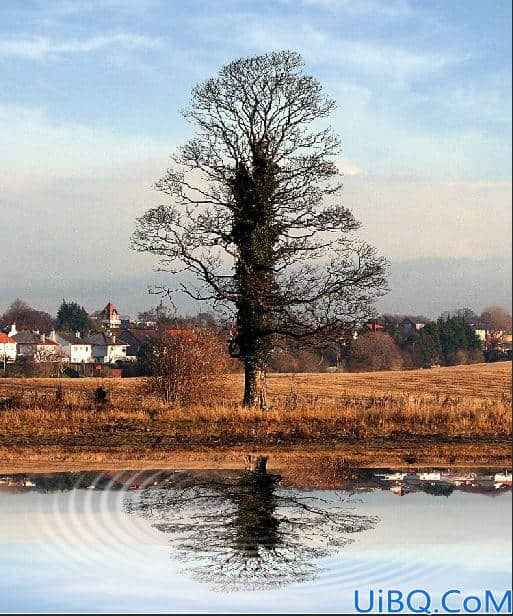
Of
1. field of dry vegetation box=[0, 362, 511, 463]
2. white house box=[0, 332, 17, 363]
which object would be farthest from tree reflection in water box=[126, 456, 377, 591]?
white house box=[0, 332, 17, 363]

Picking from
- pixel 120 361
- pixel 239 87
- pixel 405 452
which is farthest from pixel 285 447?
pixel 120 361

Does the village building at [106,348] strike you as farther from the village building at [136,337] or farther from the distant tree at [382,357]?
the distant tree at [382,357]

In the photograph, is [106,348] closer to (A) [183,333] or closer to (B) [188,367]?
(A) [183,333]

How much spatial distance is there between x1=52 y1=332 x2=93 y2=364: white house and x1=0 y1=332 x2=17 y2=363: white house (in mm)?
3272

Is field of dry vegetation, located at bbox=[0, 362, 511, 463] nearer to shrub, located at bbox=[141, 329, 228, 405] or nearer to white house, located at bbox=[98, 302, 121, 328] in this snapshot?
shrub, located at bbox=[141, 329, 228, 405]

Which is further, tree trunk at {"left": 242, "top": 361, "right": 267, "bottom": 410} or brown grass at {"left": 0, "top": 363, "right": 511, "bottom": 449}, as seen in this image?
tree trunk at {"left": 242, "top": 361, "right": 267, "bottom": 410}

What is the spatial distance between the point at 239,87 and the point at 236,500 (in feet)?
54.5

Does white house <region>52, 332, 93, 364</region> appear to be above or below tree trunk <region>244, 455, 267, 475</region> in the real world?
above

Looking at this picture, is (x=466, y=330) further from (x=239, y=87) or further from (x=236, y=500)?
(x=236, y=500)

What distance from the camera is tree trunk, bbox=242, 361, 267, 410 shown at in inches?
1074

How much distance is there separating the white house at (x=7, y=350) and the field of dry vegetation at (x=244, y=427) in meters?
18.2

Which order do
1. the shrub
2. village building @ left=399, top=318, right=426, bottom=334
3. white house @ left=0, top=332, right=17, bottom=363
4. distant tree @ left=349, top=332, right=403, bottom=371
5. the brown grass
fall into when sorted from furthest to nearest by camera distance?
distant tree @ left=349, top=332, right=403, bottom=371, village building @ left=399, top=318, right=426, bottom=334, white house @ left=0, top=332, right=17, bottom=363, the shrub, the brown grass

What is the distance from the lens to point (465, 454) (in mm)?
19062

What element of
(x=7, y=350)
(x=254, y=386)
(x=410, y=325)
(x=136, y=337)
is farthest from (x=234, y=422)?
(x=410, y=325)
